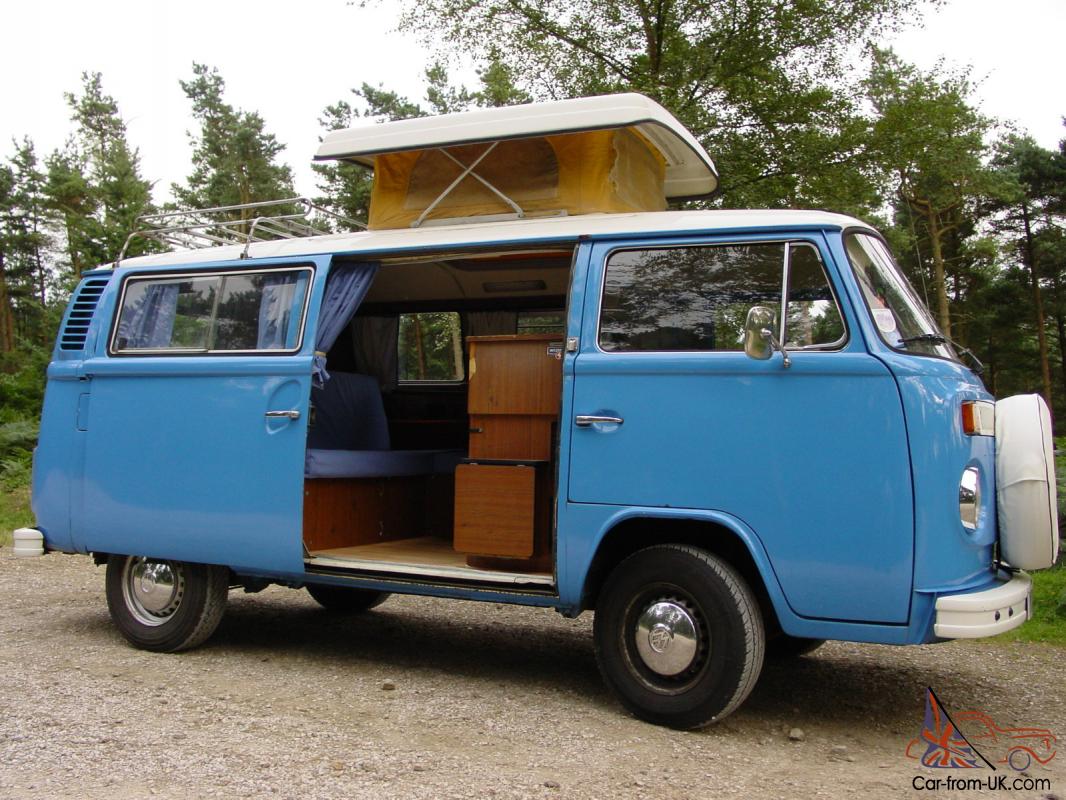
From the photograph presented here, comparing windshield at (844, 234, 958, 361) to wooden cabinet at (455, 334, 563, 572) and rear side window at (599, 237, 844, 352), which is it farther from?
wooden cabinet at (455, 334, 563, 572)

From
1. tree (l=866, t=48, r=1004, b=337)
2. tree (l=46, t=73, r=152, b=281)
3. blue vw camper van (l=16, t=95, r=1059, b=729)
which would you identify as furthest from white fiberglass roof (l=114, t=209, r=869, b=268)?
tree (l=46, t=73, r=152, b=281)

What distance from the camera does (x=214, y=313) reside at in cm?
651

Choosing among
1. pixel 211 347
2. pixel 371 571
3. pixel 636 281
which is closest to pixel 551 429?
pixel 636 281

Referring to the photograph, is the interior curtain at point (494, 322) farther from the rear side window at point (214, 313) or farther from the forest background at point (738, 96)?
the forest background at point (738, 96)

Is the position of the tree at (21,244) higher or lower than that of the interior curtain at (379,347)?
higher

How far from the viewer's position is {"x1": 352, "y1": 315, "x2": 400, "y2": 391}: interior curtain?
812cm

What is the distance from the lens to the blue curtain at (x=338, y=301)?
610cm

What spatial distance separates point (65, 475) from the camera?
265 inches

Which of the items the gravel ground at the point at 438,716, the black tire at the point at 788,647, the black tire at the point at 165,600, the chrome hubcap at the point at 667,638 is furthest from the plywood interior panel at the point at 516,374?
the black tire at the point at 165,600

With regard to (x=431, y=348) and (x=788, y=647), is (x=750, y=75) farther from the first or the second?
(x=788, y=647)

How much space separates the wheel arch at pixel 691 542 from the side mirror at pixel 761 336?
0.80 metres

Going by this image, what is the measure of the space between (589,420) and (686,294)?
83cm

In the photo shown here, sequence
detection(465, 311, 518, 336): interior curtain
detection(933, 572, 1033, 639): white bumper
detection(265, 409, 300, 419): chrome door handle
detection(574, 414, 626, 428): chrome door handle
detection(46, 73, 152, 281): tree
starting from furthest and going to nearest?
detection(46, 73, 152, 281): tree < detection(465, 311, 518, 336): interior curtain < detection(265, 409, 300, 419): chrome door handle < detection(574, 414, 626, 428): chrome door handle < detection(933, 572, 1033, 639): white bumper

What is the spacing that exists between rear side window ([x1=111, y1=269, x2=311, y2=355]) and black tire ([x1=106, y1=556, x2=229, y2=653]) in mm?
1460
